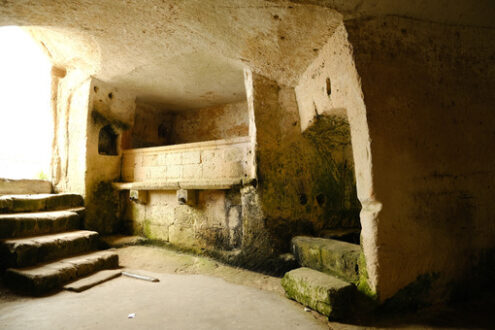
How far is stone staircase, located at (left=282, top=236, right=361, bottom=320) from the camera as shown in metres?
2.17

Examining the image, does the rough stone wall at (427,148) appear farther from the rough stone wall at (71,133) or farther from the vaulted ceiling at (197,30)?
the rough stone wall at (71,133)

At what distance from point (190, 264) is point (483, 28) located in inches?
186

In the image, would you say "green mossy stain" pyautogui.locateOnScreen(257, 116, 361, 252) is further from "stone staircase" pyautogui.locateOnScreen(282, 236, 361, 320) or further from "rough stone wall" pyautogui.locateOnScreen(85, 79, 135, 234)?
"rough stone wall" pyautogui.locateOnScreen(85, 79, 135, 234)

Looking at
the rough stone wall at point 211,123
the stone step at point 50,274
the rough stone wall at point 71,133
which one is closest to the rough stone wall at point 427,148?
the stone step at point 50,274

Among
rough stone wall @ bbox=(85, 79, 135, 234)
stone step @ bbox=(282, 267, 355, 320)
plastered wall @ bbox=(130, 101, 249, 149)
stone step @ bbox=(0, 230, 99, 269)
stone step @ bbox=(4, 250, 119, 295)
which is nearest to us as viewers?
stone step @ bbox=(282, 267, 355, 320)

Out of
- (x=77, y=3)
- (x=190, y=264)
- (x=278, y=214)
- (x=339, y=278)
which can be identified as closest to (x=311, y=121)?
(x=278, y=214)

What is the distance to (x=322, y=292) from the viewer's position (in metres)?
2.24

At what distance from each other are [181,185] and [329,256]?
248 centimetres

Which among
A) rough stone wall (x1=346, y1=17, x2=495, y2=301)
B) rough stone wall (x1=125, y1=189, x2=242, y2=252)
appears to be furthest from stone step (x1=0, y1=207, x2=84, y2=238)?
rough stone wall (x1=346, y1=17, x2=495, y2=301)

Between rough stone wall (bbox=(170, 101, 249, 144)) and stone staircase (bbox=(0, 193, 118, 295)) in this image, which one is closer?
stone staircase (bbox=(0, 193, 118, 295))

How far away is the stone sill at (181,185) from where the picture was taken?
3.64 m

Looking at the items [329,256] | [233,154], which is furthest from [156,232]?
[329,256]

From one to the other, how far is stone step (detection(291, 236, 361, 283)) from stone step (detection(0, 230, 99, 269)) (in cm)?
305

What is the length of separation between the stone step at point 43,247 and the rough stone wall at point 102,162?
820 mm
